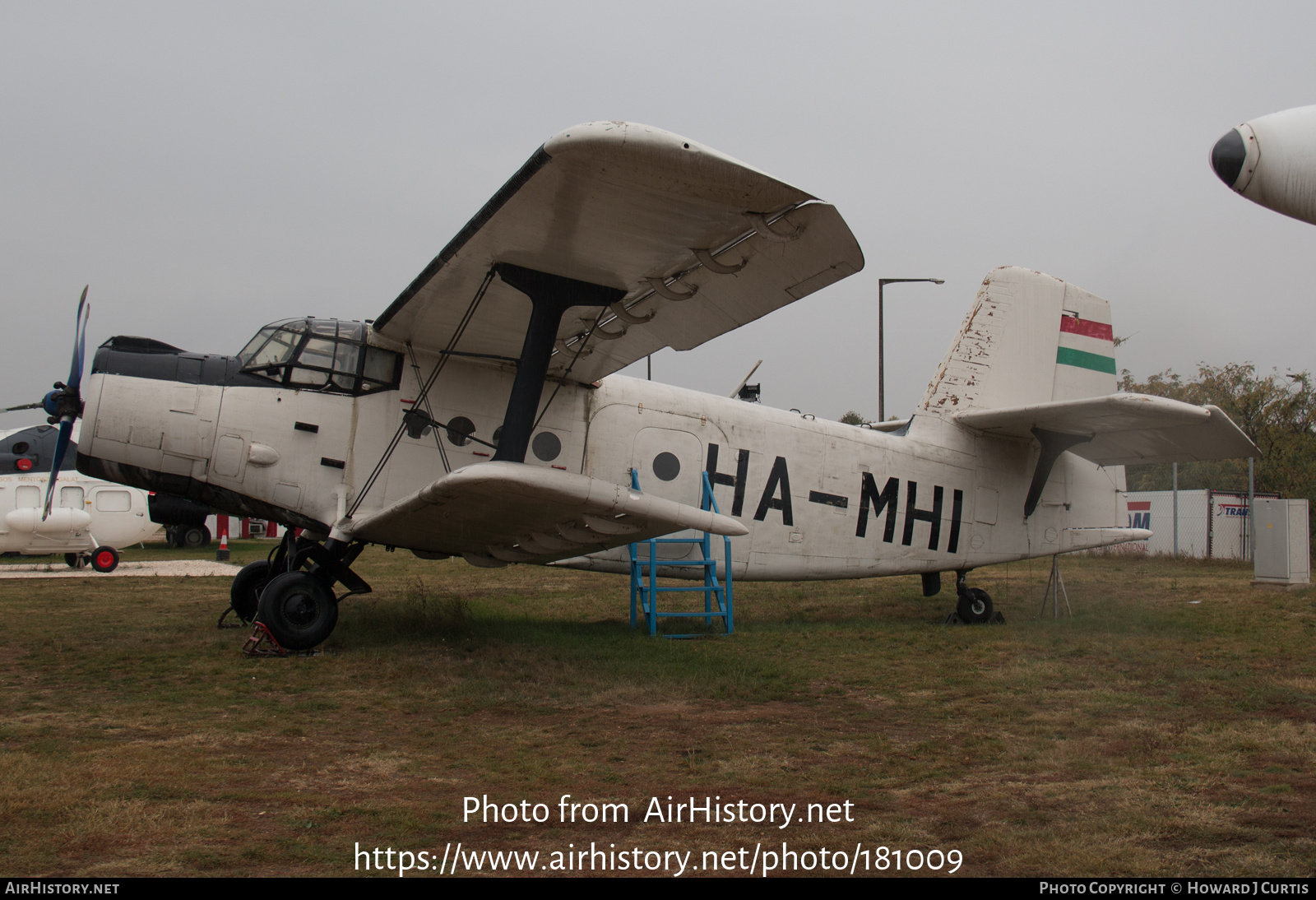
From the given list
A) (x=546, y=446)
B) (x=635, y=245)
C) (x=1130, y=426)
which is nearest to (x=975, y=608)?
(x=1130, y=426)

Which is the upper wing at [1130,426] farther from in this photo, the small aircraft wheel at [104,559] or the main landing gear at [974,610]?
the small aircraft wheel at [104,559]

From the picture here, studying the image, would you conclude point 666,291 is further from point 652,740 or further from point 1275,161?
point 1275,161

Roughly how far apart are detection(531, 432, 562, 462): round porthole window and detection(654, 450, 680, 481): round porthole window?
1.11 meters

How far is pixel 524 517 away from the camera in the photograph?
6574 millimetres

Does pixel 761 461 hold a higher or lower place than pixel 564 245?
lower

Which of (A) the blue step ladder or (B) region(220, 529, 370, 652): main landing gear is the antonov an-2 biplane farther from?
(A) the blue step ladder

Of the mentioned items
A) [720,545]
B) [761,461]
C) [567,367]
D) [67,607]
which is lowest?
[67,607]

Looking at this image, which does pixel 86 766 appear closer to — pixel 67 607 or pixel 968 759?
pixel 968 759

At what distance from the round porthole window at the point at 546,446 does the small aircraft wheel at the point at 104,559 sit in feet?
41.0

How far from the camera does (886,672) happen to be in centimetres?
724
